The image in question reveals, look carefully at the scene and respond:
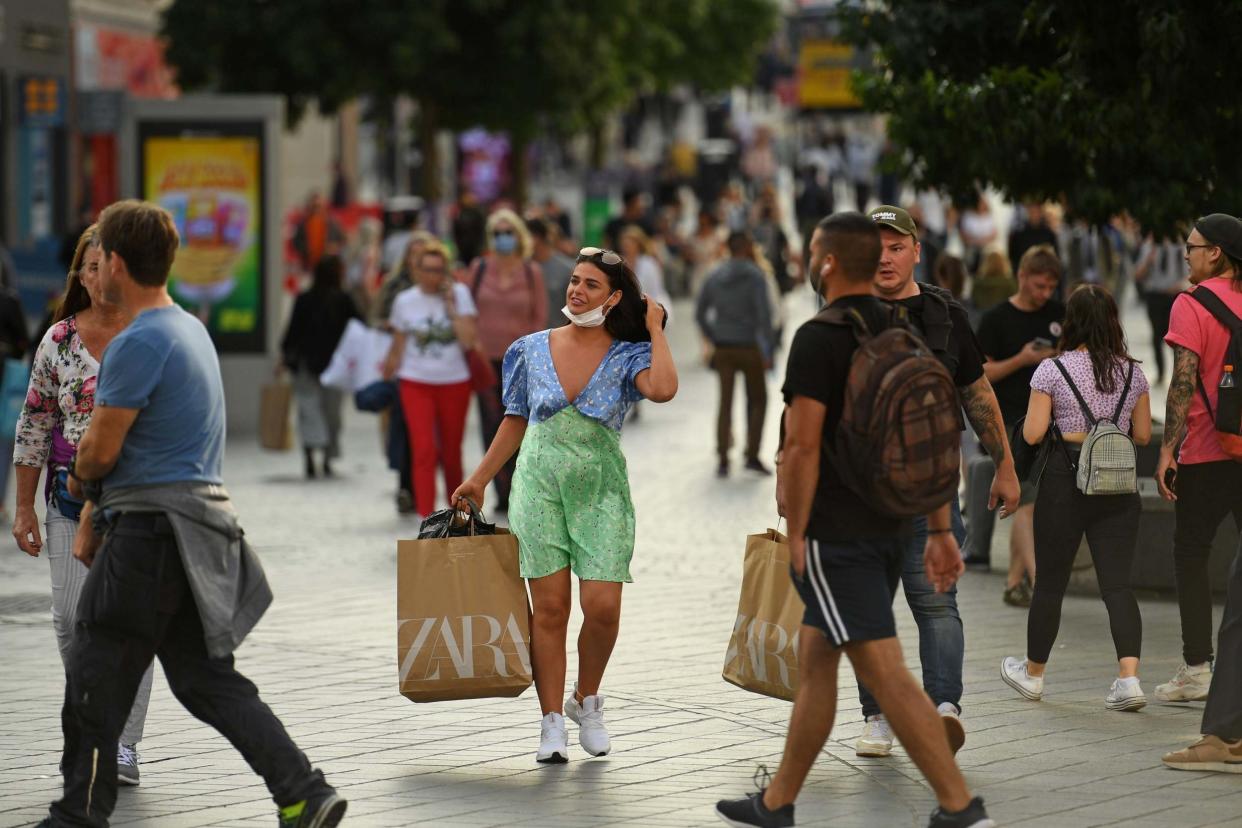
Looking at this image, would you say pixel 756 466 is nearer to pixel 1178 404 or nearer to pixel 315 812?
pixel 1178 404

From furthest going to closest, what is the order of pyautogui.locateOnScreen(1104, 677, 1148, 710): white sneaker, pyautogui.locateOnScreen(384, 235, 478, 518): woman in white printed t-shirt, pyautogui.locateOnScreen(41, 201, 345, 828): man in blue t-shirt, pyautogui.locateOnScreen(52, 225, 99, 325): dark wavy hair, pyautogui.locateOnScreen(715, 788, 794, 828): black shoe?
pyautogui.locateOnScreen(384, 235, 478, 518): woman in white printed t-shirt → pyautogui.locateOnScreen(1104, 677, 1148, 710): white sneaker → pyautogui.locateOnScreen(52, 225, 99, 325): dark wavy hair → pyautogui.locateOnScreen(715, 788, 794, 828): black shoe → pyautogui.locateOnScreen(41, 201, 345, 828): man in blue t-shirt

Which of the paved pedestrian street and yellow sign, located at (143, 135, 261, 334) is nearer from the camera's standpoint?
the paved pedestrian street

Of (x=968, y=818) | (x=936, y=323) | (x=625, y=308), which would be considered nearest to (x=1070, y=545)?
(x=936, y=323)

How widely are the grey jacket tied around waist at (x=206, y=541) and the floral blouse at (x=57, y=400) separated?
766 millimetres

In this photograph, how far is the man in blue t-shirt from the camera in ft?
19.2

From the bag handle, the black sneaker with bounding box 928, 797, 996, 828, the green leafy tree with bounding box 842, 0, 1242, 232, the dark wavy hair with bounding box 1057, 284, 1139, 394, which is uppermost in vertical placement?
the green leafy tree with bounding box 842, 0, 1242, 232

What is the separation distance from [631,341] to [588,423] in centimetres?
33

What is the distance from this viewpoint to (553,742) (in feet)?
23.6

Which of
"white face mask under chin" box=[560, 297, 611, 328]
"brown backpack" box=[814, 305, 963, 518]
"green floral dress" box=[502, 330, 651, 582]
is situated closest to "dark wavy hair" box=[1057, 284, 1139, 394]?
"green floral dress" box=[502, 330, 651, 582]

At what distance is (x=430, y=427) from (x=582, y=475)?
5.83 m

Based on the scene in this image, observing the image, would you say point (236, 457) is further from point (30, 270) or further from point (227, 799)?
point (227, 799)

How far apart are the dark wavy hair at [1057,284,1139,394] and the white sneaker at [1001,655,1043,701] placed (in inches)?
41.8

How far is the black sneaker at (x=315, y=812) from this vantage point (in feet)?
19.5

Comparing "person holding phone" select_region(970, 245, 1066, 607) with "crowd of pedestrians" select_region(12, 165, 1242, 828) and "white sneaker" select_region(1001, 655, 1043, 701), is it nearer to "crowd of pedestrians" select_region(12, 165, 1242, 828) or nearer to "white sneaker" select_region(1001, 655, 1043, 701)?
"crowd of pedestrians" select_region(12, 165, 1242, 828)
